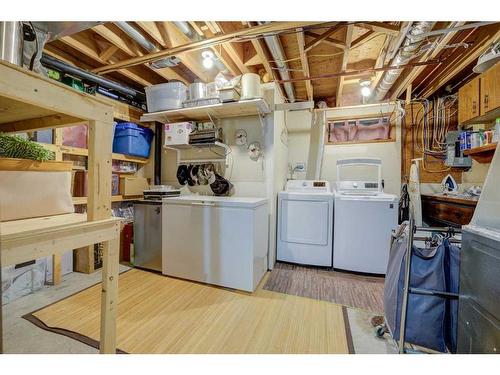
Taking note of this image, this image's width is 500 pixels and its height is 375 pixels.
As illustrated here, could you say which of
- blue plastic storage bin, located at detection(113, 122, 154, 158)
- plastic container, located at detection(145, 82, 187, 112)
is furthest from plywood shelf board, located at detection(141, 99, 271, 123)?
blue plastic storage bin, located at detection(113, 122, 154, 158)

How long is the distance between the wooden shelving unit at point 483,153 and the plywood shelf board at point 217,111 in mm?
2440

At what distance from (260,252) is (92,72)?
118 inches

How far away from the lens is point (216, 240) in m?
2.35

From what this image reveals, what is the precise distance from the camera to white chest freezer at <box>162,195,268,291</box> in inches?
88.4

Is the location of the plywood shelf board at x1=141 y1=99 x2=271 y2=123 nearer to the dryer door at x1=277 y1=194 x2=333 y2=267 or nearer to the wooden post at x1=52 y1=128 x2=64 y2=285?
the wooden post at x1=52 y1=128 x2=64 y2=285

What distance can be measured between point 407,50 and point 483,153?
1664mm

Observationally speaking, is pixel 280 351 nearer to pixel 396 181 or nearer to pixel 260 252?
pixel 260 252

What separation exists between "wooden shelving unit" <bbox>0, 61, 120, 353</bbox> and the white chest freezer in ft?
4.35

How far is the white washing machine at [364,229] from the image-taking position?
2.61 m

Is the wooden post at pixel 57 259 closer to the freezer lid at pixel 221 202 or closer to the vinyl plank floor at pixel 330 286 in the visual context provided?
the freezer lid at pixel 221 202

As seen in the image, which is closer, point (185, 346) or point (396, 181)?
point (185, 346)

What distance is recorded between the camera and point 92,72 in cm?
263

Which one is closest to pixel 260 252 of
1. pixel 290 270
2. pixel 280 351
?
pixel 290 270

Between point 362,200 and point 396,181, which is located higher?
point 396,181
